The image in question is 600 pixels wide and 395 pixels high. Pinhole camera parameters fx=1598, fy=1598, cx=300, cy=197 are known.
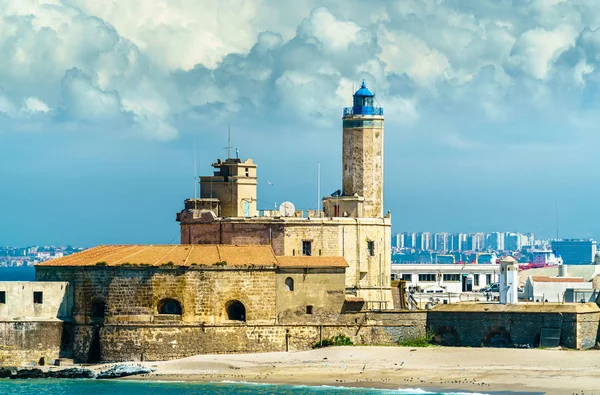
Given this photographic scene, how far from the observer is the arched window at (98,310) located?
6462 centimetres

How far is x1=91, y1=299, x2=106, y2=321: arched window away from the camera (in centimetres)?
6462

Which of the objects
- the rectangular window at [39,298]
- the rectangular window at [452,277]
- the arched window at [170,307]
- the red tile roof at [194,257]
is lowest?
the arched window at [170,307]

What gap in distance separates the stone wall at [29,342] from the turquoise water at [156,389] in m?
2.56

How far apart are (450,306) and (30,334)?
17.4 meters

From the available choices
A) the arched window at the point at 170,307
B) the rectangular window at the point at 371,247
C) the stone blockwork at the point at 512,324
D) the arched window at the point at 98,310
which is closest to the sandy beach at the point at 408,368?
the stone blockwork at the point at 512,324

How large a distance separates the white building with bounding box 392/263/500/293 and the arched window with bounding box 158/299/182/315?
1410 inches

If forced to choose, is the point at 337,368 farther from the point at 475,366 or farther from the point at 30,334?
the point at 30,334

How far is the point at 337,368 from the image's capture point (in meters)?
61.1

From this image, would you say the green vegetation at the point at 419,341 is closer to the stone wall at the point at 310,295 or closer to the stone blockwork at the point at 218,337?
the stone blockwork at the point at 218,337

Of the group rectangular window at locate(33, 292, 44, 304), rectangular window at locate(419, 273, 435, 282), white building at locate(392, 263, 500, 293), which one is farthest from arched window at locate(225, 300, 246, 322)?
rectangular window at locate(419, 273, 435, 282)

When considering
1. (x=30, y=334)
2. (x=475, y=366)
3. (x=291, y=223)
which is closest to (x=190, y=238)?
(x=291, y=223)

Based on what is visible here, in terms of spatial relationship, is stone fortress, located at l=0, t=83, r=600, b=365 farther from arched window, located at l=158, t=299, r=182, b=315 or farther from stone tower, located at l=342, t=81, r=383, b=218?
stone tower, located at l=342, t=81, r=383, b=218

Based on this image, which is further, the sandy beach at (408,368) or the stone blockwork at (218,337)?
the stone blockwork at (218,337)

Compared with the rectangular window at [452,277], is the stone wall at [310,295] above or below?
below
